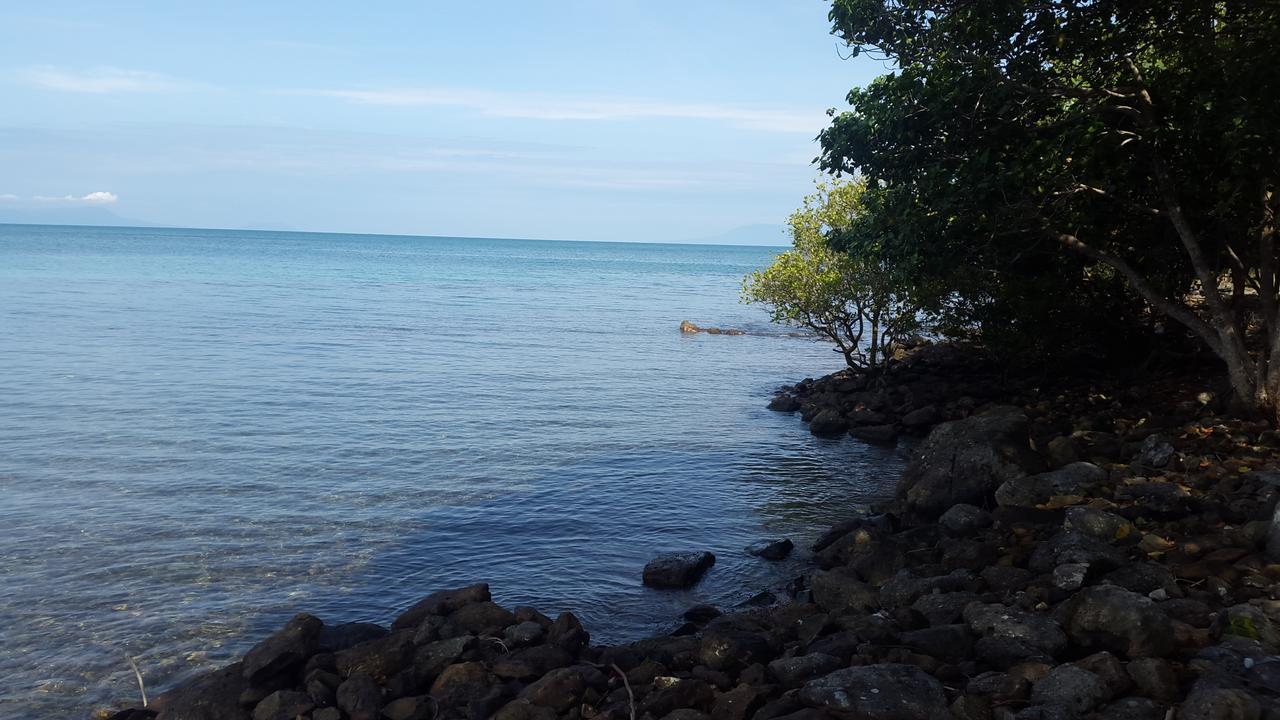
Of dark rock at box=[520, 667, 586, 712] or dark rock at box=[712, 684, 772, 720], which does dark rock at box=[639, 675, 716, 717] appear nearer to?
dark rock at box=[712, 684, 772, 720]

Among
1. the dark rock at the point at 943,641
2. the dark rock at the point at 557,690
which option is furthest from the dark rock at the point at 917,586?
the dark rock at the point at 557,690

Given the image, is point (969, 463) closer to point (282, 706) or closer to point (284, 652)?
point (284, 652)

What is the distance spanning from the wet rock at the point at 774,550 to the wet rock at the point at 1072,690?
301 inches

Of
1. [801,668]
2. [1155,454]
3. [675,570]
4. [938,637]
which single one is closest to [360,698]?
[801,668]

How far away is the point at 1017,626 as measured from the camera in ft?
33.1

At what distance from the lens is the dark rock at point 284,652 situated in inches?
420

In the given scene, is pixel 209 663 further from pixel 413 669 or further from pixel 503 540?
pixel 503 540

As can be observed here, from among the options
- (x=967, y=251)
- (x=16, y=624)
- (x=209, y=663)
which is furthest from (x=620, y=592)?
(x=967, y=251)

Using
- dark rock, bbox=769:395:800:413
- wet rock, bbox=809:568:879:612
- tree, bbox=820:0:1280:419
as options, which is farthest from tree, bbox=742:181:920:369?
wet rock, bbox=809:568:879:612

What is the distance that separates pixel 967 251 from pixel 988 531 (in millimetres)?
7747

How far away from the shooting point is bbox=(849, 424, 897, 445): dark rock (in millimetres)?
26062

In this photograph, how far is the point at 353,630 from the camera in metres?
12.1

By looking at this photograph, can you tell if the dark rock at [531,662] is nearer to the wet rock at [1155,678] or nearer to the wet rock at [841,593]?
the wet rock at [841,593]

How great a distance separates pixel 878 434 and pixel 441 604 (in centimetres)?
1658
